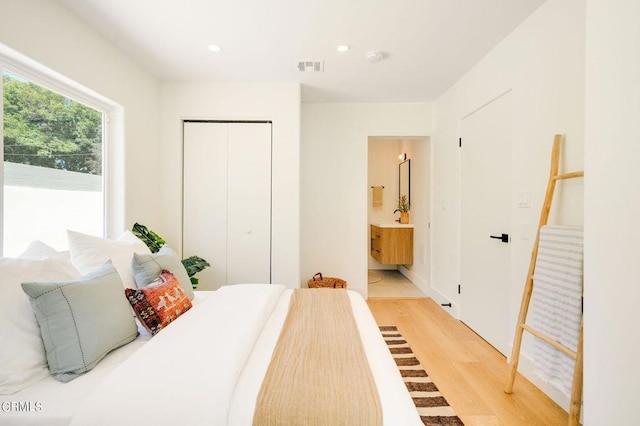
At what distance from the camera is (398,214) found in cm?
550

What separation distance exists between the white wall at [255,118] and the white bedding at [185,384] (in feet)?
6.13

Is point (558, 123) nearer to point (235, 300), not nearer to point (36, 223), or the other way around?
point (235, 300)

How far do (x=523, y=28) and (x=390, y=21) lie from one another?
0.98m

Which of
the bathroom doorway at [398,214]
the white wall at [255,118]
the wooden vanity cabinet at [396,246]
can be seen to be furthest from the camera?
the wooden vanity cabinet at [396,246]

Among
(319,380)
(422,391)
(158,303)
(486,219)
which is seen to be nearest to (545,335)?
(422,391)

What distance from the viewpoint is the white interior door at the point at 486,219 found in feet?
7.70

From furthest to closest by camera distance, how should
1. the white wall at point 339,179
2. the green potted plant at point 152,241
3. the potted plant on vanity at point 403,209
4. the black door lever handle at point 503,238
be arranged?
the potted plant on vanity at point 403,209
the white wall at point 339,179
the green potted plant at point 152,241
the black door lever handle at point 503,238

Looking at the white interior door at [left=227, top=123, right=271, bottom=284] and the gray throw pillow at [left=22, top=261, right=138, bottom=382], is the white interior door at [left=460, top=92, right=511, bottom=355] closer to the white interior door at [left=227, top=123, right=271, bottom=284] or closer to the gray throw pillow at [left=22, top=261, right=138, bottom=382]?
the white interior door at [left=227, top=123, right=271, bottom=284]

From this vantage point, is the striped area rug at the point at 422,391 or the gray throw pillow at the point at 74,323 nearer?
the gray throw pillow at the point at 74,323

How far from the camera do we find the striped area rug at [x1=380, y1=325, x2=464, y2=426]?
63.5 inches

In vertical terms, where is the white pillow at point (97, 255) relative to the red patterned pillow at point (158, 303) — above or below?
above

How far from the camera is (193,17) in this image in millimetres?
2062

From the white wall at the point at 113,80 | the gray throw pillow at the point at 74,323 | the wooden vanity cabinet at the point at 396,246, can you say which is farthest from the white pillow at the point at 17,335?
the wooden vanity cabinet at the point at 396,246

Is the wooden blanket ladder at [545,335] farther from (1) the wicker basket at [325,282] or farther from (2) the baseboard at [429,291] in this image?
(1) the wicker basket at [325,282]
